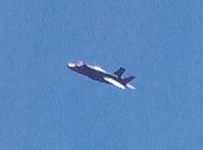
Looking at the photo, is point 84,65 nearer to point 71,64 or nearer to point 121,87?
point 71,64

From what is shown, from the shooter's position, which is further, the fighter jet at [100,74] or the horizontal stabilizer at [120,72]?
the horizontal stabilizer at [120,72]

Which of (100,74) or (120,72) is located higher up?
(120,72)

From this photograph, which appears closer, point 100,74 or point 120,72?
point 100,74

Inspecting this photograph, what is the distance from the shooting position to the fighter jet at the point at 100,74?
155 meters

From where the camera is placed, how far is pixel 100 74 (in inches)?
6112

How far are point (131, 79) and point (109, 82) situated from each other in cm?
969

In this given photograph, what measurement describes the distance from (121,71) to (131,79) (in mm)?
4230

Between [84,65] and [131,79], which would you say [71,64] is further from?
[131,79]

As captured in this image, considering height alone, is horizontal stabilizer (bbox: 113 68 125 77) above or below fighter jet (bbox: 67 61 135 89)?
above

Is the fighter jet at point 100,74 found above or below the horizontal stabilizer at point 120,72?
below

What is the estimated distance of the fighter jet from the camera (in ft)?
508

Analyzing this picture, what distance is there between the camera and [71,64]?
15700cm

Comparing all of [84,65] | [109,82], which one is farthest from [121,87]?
[84,65]

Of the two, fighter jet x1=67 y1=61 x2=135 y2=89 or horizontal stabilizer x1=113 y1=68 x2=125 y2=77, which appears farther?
horizontal stabilizer x1=113 y1=68 x2=125 y2=77
